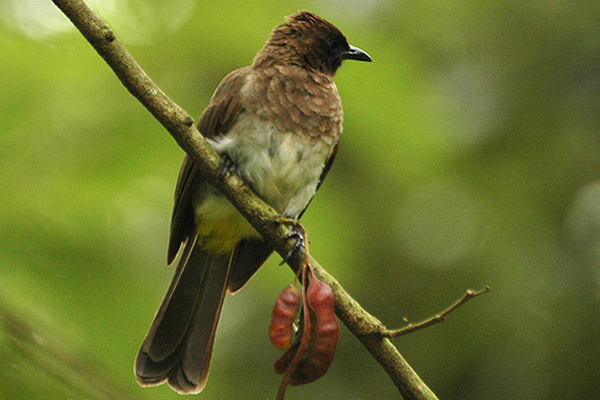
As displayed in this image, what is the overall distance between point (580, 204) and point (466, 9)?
1386 mm

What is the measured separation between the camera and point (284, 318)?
73.1 inches

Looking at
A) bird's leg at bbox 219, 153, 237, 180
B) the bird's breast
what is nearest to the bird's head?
the bird's breast

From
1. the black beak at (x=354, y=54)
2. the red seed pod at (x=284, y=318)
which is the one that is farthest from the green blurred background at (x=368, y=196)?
the red seed pod at (x=284, y=318)

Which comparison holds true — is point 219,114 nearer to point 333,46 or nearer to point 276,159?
point 276,159

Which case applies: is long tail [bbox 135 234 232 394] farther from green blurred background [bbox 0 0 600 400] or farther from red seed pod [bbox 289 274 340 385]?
red seed pod [bbox 289 274 340 385]

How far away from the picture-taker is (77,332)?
201 cm

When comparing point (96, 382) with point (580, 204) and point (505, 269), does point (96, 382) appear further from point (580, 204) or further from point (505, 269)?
point (580, 204)

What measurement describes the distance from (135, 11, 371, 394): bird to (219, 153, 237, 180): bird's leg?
18 millimetres

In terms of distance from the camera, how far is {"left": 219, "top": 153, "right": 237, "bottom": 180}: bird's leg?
2.25m

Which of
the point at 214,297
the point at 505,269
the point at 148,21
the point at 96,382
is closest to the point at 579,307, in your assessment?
the point at 505,269

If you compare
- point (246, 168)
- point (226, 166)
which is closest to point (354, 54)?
point (246, 168)

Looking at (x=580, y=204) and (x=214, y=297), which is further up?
(x=580, y=204)

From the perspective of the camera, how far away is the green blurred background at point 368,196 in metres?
2.14

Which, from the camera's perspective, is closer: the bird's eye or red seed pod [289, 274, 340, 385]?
red seed pod [289, 274, 340, 385]
